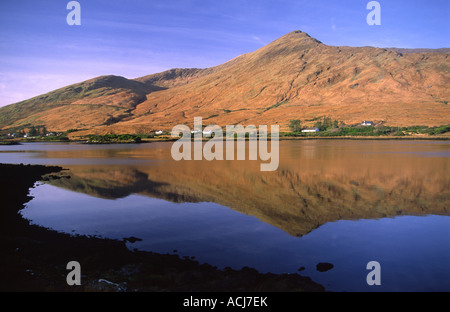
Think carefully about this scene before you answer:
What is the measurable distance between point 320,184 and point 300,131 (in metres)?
84.6

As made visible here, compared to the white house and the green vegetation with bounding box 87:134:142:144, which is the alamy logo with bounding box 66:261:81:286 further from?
the white house

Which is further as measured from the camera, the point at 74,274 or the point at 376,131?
the point at 376,131

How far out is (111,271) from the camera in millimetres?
8023

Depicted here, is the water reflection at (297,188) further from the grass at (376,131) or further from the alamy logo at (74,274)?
the grass at (376,131)

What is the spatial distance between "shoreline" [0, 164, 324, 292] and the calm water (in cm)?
53

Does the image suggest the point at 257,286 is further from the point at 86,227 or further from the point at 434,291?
the point at 86,227

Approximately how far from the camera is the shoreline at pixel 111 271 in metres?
7.28

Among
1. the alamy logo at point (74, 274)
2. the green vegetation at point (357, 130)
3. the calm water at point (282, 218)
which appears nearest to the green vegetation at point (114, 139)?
the green vegetation at point (357, 130)

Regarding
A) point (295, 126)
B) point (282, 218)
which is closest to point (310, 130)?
point (295, 126)

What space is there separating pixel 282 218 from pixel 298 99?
146m

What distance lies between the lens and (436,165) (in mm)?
29297

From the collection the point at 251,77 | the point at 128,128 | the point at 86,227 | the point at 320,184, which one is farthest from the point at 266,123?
the point at 86,227

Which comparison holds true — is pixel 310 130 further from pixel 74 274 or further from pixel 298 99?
pixel 74 274

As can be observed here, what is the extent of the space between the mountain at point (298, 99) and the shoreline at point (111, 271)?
108m
